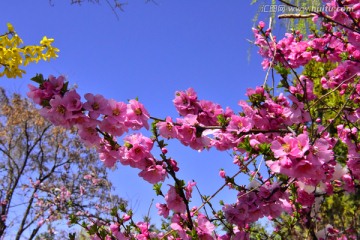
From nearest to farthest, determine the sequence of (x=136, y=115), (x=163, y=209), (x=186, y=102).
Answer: (x=136, y=115), (x=186, y=102), (x=163, y=209)

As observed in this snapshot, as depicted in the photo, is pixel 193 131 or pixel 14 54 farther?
pixel 14 54

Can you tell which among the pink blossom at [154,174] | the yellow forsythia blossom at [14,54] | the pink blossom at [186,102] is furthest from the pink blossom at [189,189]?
the yellow forsythia blossom at [14,54]

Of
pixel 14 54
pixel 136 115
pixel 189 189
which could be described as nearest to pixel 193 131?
pixel 136 115

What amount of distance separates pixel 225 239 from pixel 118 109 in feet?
4.16

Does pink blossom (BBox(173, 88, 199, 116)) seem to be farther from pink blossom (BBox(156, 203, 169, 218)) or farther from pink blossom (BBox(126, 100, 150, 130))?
pink blossom (BBox(156, 203, 169, 218))

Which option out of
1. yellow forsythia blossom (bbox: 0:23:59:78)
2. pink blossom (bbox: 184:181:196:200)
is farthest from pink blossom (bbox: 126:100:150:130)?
yellow forsythia blossom (bbox: 0:23:59:78)

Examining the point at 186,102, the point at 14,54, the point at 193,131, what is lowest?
the point at 193,131

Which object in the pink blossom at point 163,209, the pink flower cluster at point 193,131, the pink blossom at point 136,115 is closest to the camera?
the pink flower cluster at point 193,131

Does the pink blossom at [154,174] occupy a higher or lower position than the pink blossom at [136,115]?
lower

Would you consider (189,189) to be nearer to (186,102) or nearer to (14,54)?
(186,102)

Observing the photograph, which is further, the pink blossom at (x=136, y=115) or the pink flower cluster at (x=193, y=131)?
the pink blossom at (x=136, y=115)

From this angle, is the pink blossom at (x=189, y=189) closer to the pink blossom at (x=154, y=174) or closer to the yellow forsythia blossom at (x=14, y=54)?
the pink blossom at (x=154, y=174)

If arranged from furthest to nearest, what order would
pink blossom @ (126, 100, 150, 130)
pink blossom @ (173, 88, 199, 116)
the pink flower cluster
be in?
1. pink blossom @ (173, 88, 199, 116)
2. pink blossom @ (126, 100, 150, 130)
3. the pink flower cluster

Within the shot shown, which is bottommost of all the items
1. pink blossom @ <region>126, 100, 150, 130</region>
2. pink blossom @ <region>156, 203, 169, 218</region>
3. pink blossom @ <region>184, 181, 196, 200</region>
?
pink blossom @ <region>156, 203, 169, 218</region>
